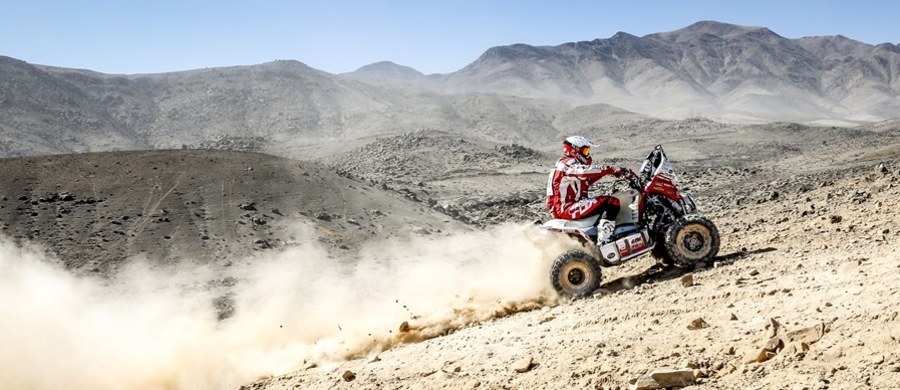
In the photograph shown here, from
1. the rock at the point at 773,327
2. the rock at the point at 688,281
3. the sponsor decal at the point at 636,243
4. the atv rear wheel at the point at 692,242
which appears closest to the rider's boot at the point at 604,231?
the sponsor decal at the point at 636,243

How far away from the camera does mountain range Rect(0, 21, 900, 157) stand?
6438 cm

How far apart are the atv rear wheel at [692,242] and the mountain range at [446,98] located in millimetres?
44014

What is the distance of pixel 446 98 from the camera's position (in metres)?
90.1

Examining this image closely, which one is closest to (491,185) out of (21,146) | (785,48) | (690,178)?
(690,178)

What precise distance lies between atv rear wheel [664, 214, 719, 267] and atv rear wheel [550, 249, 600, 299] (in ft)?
Answer: 3.10

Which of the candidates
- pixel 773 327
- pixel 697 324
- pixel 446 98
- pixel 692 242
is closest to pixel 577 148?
pixel 692 242

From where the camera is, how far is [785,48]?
593 feet

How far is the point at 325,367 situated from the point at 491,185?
72.1 ft

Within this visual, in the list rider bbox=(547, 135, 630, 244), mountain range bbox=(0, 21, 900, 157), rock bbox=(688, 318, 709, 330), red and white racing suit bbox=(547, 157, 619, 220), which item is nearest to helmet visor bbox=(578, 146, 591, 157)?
rider bbox=(547, 135, 630, 244)

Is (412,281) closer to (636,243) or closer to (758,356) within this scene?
(636,243)

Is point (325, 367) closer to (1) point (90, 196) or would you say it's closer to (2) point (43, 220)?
(2) point (43, 220)

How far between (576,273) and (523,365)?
2.75m

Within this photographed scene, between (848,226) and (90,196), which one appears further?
(90,196)

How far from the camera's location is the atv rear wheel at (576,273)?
862cm
